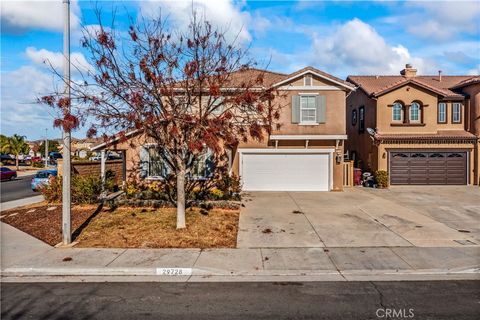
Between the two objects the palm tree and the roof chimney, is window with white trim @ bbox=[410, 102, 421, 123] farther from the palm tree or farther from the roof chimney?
the palm tree

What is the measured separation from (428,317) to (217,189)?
11250mm

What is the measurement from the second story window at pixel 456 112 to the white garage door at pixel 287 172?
9.94 metres

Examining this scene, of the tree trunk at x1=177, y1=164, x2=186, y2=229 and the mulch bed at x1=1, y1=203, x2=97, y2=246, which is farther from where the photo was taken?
the tree trunk at x1=177, y1=164, x2=186, y2=229

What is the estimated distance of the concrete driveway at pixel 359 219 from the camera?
35.6 feet

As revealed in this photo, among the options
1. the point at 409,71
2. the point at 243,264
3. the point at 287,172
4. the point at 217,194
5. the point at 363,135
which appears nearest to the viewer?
the point at 243,264

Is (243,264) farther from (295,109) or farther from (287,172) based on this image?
(295,109)

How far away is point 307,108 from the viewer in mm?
20484

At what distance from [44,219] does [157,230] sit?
474 centimetres

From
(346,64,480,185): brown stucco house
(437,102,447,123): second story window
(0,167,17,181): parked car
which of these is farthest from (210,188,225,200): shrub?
(0,167,17,181): parked car

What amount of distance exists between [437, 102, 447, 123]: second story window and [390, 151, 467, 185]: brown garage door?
7.63 ft

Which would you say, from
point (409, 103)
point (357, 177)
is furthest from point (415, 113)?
point (357, 177)

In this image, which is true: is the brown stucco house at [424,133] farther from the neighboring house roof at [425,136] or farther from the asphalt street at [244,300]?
the asphalt street at [244,300]

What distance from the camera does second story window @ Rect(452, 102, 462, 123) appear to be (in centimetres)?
2422

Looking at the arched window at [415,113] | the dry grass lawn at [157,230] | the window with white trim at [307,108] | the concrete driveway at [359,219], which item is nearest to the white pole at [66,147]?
the dry grass lawn at [157,230]
